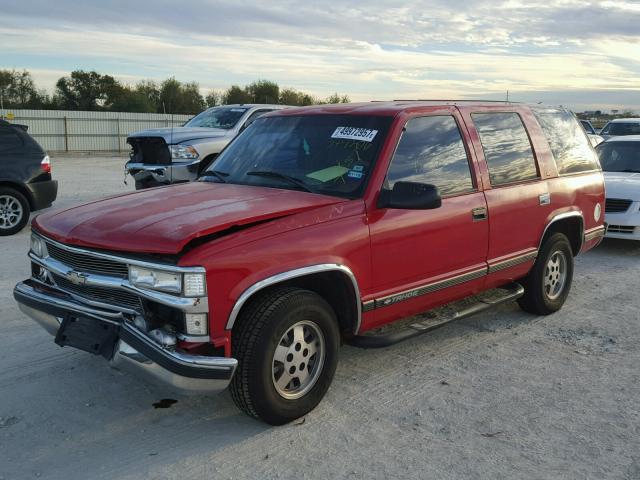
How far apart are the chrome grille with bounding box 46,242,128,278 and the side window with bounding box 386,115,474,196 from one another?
1.78 meters

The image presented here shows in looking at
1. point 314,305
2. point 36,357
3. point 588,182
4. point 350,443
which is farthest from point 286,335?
point 588,182

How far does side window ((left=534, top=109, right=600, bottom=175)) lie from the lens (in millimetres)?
5844

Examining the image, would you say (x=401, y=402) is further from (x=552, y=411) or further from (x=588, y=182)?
(x=588, y=182)

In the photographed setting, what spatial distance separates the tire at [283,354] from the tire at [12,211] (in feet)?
23.2

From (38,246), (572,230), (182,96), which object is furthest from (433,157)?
(182,96)

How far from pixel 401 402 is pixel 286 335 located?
93 centimetres

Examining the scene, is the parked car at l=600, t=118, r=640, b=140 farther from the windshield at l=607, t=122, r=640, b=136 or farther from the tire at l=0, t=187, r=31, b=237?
the tire at l=0, t=187, r=31, b=237

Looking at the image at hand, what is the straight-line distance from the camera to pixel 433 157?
15.1ft

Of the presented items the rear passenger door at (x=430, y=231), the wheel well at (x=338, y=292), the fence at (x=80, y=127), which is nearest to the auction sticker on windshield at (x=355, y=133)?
the rear passenger door at (x=430, y=231)

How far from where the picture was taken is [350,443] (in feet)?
11.6

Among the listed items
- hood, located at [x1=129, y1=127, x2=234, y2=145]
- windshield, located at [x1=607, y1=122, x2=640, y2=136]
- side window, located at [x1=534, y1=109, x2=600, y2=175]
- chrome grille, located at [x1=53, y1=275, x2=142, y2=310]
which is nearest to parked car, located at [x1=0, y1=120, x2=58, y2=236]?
hood, located at [x1=129, y1=127, x2=234, y2=145]

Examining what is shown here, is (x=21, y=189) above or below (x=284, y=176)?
below

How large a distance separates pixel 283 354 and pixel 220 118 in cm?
943

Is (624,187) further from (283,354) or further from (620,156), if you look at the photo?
(283,354)
